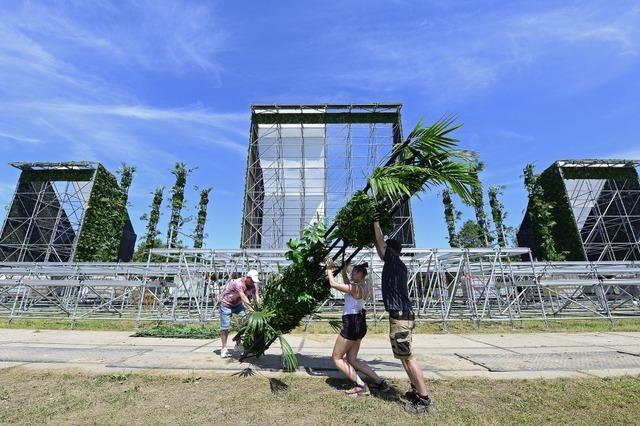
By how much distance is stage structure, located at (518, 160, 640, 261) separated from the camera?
94.2 feet

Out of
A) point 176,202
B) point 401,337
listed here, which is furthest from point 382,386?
point 176,202

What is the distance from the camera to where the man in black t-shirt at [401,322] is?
3.77 metres

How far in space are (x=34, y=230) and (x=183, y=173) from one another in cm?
1282

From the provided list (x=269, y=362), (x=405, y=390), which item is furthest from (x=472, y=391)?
(x=269, y=362)

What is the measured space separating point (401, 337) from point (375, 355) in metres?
3.21

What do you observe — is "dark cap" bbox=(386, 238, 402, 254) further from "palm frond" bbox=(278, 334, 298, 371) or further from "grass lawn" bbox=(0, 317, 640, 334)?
"grass lawn" bbox=(0, 317, 640, 334)

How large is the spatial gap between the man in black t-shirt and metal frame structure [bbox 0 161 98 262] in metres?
30.7

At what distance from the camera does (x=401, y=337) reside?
Answer: 398cm

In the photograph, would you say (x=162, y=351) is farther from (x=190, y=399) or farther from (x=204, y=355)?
(x=190, y=399)

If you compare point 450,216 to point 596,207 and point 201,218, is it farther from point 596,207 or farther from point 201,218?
point 201,218

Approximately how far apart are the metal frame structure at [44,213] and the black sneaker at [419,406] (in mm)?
31177

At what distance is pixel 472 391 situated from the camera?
4.23 meters

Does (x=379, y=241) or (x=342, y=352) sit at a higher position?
(x=379, y=241)

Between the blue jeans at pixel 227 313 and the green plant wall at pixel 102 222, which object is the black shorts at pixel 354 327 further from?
the green plant wall at pixel 102 222
